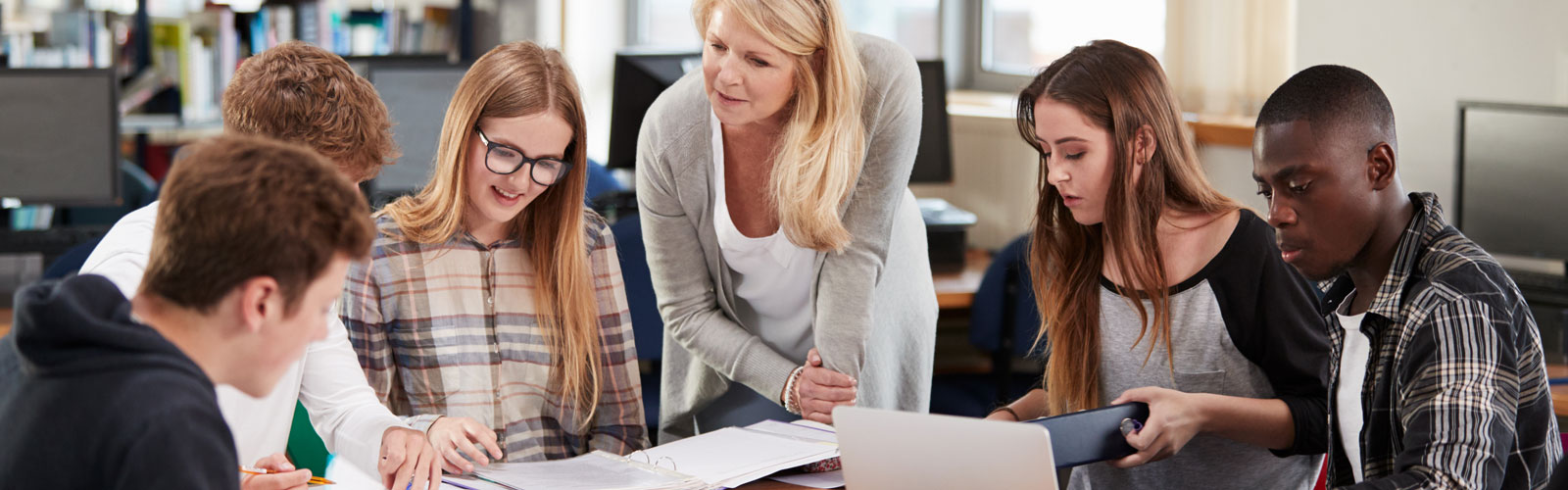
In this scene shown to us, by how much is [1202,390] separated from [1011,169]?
2.39 metres

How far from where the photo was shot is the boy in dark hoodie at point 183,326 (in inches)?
35.3

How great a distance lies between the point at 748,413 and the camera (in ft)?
Result: 6.61

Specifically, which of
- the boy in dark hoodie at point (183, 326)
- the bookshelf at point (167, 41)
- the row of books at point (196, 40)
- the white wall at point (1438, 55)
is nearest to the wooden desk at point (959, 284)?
the white wall at point (1438, 55)

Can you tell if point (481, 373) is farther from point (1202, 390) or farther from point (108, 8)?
point (108, 8)

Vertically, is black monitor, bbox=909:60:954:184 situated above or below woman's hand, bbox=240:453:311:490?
above

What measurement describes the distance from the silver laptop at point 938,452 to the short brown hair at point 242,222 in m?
0.54

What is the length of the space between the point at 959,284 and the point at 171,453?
105 inches

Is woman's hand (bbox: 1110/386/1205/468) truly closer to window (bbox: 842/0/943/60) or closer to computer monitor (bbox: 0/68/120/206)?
computer monitor (bbox: 0/68/120/206)

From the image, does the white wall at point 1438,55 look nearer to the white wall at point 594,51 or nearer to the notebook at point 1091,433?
the notebook at point 1091,433

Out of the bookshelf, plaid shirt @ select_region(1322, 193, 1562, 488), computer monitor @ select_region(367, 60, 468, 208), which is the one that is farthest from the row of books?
plaid shirt @ select_region(1322, 193, 1562, 488)

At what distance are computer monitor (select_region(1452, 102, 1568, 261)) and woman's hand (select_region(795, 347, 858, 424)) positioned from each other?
1.66 metres

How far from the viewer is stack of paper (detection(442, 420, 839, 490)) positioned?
149 cm

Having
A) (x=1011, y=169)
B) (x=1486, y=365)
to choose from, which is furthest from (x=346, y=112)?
(x=1011, y=169)

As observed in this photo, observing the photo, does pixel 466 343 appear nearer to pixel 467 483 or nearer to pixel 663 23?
pixel 467 483
